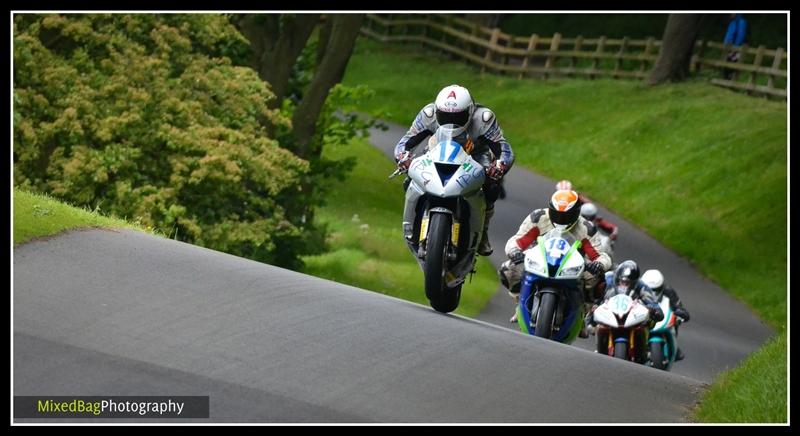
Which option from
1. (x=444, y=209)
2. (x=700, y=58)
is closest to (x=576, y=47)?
(x=700, y=58)

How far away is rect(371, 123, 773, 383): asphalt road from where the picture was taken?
23.2 meters

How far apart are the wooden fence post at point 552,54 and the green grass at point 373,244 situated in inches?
489

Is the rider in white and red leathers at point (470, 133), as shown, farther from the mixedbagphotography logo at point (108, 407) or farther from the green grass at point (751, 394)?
the mixedbagphotography logo at point (108, 407)

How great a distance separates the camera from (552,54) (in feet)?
172

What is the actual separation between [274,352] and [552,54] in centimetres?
4310

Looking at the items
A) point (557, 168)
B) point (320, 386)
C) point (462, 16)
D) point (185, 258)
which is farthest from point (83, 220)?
point (462, 16)

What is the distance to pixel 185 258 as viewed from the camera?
13.0 meters

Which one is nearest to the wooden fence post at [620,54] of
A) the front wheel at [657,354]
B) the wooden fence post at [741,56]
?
the wooden fence post at [741,56]

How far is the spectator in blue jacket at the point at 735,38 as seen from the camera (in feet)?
154

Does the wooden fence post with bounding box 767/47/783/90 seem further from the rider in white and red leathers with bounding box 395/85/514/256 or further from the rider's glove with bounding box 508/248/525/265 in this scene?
the rider in white and red leathers with bounding box 395/85/514/256

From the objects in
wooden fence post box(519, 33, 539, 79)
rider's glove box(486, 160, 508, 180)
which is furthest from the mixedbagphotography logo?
wooden fence post box(519, 33, 539, 79)

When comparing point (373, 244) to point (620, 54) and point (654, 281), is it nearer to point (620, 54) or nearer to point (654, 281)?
point (654, 281)

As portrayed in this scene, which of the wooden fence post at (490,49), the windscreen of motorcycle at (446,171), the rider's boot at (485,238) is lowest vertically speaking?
the rider's boot at (485,238)

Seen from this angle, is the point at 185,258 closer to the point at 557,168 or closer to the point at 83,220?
the point at 83,220
